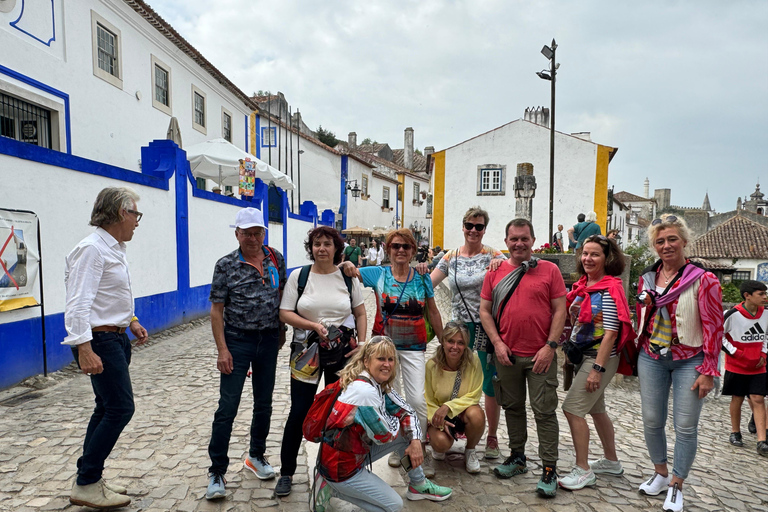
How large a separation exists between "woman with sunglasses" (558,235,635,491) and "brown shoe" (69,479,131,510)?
9.51ft

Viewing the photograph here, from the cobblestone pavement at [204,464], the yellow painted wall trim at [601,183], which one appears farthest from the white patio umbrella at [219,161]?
the yellow painted wall trim at [601,183]

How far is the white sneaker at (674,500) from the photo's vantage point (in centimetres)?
297

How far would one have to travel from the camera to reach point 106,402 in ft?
9.07

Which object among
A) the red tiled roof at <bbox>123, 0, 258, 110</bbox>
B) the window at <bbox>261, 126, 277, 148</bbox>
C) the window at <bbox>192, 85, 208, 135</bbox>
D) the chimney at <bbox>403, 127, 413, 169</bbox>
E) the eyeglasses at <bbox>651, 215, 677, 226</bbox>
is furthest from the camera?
the chimney at <bbox>403, 127, 413, 169</bbox>

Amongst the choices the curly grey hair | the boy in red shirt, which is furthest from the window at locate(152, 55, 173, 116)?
the boy in red shirt

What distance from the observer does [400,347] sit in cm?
340

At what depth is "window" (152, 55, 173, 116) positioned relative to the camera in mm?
12164

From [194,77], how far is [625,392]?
1410 centimetres

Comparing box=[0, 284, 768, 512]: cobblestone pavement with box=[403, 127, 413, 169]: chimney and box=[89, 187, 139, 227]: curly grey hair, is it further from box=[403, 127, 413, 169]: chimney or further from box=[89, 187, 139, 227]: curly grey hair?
box=[403, 127, 413, 169]: chimney

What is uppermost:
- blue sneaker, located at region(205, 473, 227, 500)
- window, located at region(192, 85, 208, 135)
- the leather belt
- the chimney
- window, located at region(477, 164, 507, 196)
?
the chimney

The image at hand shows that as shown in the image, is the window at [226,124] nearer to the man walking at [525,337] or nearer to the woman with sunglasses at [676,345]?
the man walking at [525,337]

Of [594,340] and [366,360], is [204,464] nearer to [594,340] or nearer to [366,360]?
[366,360]

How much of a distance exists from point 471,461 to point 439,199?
21.9 metres

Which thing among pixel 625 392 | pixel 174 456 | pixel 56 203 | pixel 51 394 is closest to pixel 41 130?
pixel 56 203
